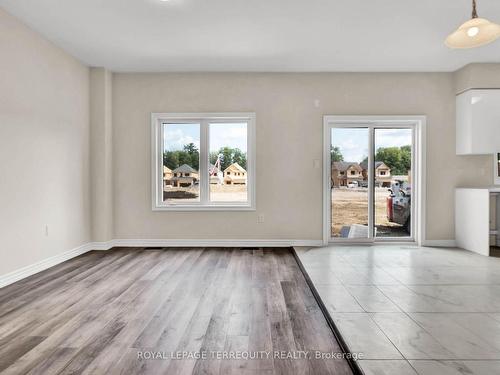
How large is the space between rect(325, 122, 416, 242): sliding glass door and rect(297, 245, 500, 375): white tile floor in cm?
83

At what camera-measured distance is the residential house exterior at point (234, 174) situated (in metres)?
5.68

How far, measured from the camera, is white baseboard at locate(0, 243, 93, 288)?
3618 mm

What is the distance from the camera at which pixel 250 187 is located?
561 centimetres

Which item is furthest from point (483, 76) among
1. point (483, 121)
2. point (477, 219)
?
point (477, 219)

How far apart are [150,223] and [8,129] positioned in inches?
99.7

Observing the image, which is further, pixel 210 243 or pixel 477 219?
pixel 210 243

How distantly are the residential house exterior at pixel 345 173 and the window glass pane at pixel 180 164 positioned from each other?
233cm

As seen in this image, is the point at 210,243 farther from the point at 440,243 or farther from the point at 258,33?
the point at 440,243

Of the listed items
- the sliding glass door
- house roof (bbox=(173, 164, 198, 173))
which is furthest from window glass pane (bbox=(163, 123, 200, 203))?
the sliding glass door

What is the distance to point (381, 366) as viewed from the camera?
6.45 ft

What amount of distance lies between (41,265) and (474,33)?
5.15m

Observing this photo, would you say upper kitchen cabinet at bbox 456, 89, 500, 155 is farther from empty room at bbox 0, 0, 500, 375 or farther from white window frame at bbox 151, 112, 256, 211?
white window frame at bbox 151, 112, 256, 211

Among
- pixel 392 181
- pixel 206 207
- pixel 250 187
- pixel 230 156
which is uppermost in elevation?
pixel 230 156

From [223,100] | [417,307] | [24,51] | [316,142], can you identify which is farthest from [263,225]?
[24,51]
